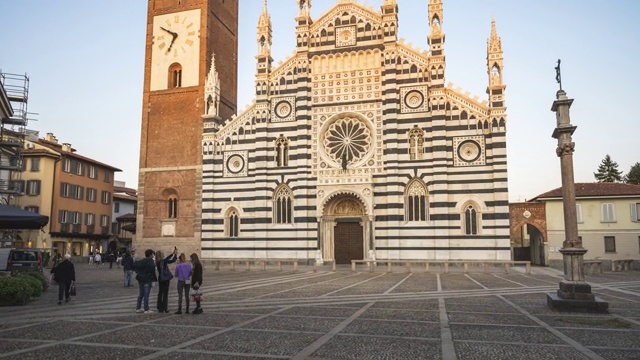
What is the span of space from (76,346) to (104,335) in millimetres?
1040

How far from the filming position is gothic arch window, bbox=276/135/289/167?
35.4 meters

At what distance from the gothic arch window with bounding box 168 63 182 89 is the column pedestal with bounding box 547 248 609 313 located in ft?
109

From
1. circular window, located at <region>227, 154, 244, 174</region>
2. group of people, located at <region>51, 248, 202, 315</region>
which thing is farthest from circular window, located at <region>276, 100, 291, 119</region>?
group of people, located at <region>51, 248, 202, 315</region>

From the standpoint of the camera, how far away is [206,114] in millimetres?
37000

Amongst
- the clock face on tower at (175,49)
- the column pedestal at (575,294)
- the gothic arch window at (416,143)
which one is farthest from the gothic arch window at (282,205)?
the column pedestal at (575,294)

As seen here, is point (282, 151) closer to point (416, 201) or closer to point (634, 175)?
point (416, 201)

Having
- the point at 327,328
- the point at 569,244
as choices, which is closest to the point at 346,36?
the point at 569,244

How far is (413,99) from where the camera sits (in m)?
33.6

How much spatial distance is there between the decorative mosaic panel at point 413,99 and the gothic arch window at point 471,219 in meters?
7.08

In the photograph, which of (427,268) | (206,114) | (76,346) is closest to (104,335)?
(76,346)

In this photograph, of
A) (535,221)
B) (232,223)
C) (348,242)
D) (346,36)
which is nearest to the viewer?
(348,242)

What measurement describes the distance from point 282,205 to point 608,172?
172ft

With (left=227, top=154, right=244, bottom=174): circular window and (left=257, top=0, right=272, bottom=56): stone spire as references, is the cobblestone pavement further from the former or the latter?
(left=257, top=0, right=272, bottom=56): stone spire

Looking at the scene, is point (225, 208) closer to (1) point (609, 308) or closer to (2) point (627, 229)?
(1) point (609, 308)
